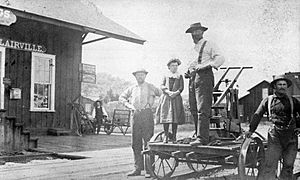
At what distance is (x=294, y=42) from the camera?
4.89m

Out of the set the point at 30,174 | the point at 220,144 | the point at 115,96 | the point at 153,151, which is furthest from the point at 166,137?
the point at 115,96

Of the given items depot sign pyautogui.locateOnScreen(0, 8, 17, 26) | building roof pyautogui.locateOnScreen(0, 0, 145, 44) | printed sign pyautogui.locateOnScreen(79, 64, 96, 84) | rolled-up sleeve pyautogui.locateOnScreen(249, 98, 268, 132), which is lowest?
rolled-up sleeve pyautogui.locateOnScreen(249, 98, 268, 132)

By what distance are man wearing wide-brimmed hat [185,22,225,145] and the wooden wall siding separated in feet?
18.4

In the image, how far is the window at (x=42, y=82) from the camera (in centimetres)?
937

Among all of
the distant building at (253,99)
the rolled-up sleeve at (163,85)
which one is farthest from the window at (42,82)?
the distant building at (253,99)

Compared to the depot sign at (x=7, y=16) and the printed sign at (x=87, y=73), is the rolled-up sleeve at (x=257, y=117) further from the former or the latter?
the printed sign at (x=87, y=73)

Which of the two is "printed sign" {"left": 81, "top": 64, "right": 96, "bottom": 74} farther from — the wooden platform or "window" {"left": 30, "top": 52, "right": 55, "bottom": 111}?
the wooden platform

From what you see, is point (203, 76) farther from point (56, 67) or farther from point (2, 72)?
point (56, 67)

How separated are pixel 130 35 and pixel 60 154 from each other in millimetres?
4096

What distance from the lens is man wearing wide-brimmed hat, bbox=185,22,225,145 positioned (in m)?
4.27

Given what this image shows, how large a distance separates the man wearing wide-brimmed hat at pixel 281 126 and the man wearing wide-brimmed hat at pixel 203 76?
0.47 metres

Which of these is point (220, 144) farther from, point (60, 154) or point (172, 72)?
point (60, 154)

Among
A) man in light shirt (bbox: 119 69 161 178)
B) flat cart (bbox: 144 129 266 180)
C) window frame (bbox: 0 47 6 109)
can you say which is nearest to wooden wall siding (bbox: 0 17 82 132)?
window frame (bbox: 0 47 6 109)

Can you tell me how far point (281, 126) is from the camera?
4.16 meters
